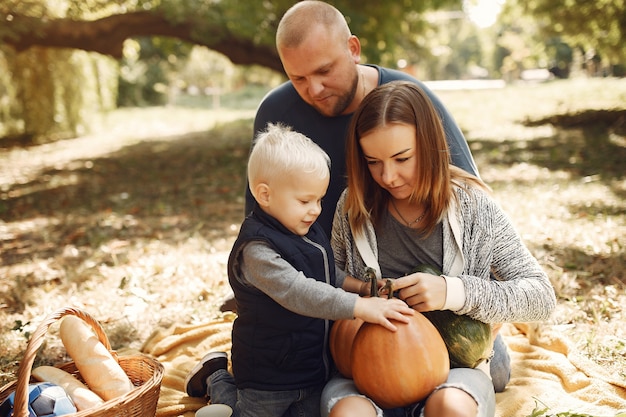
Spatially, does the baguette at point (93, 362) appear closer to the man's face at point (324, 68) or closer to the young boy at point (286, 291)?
the young boy at point (286, 291)

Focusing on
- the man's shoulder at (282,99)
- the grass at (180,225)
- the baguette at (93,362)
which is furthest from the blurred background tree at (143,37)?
the baguette at (93,362)

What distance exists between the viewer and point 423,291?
7.82 feet

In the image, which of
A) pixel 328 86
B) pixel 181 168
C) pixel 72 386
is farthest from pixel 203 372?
pixel 181 168

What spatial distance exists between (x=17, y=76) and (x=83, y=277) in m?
13.8

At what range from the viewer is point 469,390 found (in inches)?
90.0

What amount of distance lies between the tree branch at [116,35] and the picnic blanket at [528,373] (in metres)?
7.56

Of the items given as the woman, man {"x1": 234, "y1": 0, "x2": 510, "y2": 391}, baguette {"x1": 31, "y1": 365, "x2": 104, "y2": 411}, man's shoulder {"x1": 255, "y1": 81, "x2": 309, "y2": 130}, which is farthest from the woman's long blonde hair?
baguette {"x1": 31, "y1": 365, "x2": 104, "y2": 411}

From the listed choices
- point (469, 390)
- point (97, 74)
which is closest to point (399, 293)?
point (469, 390)

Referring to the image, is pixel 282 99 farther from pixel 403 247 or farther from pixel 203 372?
pixel 203 372

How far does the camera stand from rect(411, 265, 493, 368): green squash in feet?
8.15

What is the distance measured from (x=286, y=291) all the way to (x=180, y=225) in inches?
198

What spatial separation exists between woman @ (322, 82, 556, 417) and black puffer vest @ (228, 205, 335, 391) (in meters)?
0.19

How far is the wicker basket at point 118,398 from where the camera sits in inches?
87.7

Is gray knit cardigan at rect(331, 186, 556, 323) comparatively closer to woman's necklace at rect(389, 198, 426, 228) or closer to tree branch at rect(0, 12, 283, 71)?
woman's necklace at rect(389, 198, 426, 228)
